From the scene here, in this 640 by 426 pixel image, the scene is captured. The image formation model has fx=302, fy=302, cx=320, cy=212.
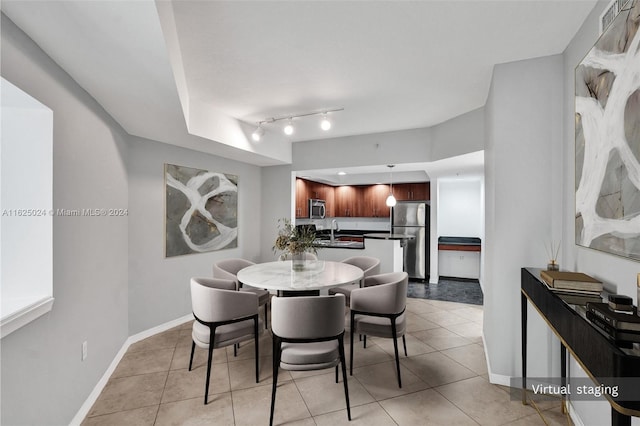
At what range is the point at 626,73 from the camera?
1421 millimetres

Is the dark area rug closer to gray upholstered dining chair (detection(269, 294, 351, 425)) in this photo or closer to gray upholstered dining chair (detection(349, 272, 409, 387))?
gray upholstered dining chair (detection(349, 272, 409, 387))

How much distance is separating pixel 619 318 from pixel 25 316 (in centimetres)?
256

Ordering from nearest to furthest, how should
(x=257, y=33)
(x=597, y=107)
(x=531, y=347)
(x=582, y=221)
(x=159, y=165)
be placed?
(x=597, y=107), (x=582, y=221), (x=257, y=33), (x=531, y=347), (x=159, y=165)

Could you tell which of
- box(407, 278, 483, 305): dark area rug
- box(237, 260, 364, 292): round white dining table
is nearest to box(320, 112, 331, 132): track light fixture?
box(237, 260, 364, 292): round white dining table

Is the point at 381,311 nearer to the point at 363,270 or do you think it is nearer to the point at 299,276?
the point at 299,276

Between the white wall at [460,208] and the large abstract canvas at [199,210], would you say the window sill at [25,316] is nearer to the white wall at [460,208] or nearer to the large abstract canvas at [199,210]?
the large abstract canvas at [199,210]

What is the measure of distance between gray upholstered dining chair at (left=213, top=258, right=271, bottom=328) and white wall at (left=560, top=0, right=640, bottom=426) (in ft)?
8.81

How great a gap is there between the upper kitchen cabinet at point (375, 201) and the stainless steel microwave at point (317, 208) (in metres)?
1.08

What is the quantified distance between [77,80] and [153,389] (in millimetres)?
2393

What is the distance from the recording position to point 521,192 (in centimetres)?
241

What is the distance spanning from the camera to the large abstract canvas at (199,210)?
12.4ft

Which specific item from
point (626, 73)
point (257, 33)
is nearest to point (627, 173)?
point (626, 73)

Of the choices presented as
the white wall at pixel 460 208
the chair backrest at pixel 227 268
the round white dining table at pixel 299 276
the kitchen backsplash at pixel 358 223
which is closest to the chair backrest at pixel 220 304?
the round white dining table at pixel 299 276

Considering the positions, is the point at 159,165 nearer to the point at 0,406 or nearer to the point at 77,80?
the point at 77,80
